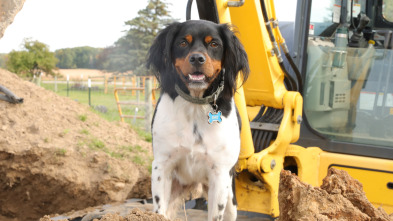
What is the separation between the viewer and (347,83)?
3.74 m

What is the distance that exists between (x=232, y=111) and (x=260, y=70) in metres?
0.72

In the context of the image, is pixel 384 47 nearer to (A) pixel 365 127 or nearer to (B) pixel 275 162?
(A) pixel 365 127

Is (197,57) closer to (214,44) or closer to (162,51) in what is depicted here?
(214,44)

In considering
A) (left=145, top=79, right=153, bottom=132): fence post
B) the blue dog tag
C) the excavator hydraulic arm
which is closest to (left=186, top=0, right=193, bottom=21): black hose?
the excavator hydraulic arm

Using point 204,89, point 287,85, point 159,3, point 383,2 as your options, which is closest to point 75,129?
point 287,85

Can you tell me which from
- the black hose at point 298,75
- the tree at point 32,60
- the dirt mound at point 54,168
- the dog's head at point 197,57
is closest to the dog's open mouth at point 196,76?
the dog's head at point 197,57

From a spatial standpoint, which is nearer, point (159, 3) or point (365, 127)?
point (365, 127)

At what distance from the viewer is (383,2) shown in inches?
155

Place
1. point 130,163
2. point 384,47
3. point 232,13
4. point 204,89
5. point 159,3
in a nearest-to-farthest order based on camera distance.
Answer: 1. point 204,89
2. point 232,13
3. point 384,47
4. point 130,163
5. point 159,3

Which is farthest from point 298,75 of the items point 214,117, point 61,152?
point 61,152

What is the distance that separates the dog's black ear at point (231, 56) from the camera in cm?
274

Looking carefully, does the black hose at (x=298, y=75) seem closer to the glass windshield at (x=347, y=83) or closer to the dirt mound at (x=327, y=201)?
the glass windshield at (x=347, y=83)

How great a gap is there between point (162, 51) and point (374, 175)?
1.92m

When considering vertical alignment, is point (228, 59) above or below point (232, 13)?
below
